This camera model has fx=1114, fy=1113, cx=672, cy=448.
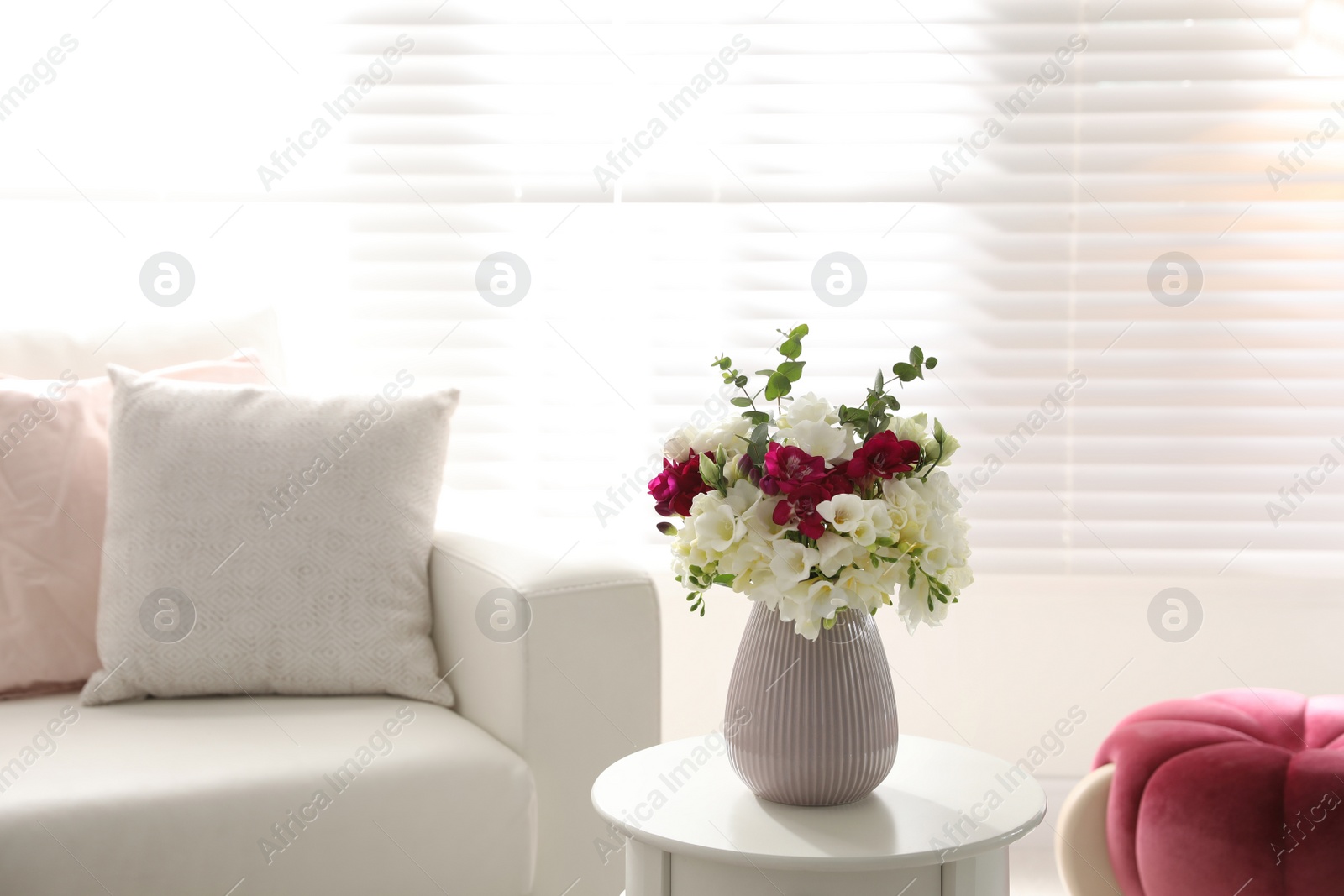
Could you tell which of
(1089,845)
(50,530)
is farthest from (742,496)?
(50,530)

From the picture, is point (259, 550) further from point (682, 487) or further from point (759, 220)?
point (759, 220)

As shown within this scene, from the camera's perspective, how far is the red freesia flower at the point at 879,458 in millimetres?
1087

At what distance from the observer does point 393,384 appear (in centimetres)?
236

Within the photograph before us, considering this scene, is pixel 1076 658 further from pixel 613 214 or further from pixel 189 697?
pixel 189 697

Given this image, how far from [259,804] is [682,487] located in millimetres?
668

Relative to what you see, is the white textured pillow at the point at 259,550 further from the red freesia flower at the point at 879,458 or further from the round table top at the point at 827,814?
the red freesia flower at the point at 879,458

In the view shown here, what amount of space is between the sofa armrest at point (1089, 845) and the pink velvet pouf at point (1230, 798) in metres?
0.03

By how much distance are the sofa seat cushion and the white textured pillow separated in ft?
0.23

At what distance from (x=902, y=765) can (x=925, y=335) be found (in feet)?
4.15

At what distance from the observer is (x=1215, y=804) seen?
152cm

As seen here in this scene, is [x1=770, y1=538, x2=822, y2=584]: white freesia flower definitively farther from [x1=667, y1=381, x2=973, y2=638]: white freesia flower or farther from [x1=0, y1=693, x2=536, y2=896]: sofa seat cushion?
[x1=0, y1=693, x2=536, y2=896]: sofa seat cushion

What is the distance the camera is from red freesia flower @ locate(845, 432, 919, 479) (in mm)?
1087

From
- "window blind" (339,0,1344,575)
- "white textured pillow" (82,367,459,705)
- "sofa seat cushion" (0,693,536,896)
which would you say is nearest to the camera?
"sofa seat cushion" (0,693,536,896)

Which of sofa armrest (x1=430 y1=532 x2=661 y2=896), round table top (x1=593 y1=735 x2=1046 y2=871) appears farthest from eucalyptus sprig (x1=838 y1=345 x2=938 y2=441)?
sofa armrest (x1=430 y1=532 x2=661 y2=896)
